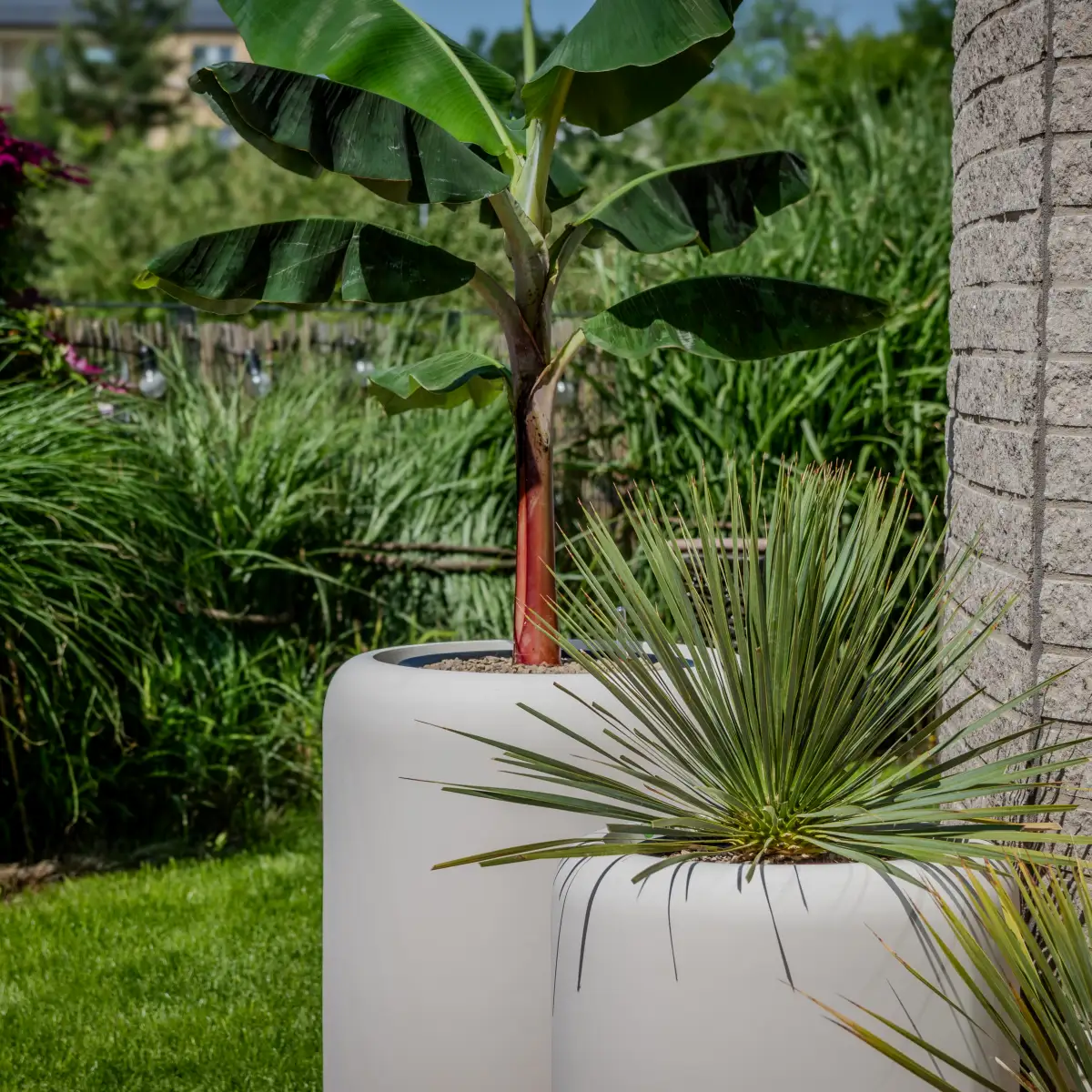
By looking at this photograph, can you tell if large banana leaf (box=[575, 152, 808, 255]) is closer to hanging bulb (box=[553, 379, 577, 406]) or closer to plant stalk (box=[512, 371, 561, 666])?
plant stalk (box=[512, 371, 561, 666])

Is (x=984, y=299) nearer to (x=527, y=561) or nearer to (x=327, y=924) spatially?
(x=527, y=561)

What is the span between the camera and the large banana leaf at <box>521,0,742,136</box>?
10.1ft

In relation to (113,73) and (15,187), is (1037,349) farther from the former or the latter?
(113,73)

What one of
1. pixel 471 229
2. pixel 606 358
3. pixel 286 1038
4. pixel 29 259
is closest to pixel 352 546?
pixel 606 358

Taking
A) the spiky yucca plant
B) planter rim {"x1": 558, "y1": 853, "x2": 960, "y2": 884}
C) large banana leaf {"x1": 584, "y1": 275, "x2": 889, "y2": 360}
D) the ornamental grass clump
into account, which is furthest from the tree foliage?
the spiky yucca plant

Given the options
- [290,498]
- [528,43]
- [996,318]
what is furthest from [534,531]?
[290,498]

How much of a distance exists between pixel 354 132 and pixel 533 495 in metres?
1.02

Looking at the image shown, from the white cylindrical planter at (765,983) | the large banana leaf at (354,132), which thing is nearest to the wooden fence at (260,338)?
the large banana leaf at (354,132)

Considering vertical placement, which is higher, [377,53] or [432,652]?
[377,53]

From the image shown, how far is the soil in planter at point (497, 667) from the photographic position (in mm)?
3252

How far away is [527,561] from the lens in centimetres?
344

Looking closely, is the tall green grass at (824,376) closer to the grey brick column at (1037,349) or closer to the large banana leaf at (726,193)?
the large banana leaf at (726,193)

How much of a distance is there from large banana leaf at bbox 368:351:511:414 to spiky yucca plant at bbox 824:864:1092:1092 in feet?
6.16

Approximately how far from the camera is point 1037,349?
273 centimetres
